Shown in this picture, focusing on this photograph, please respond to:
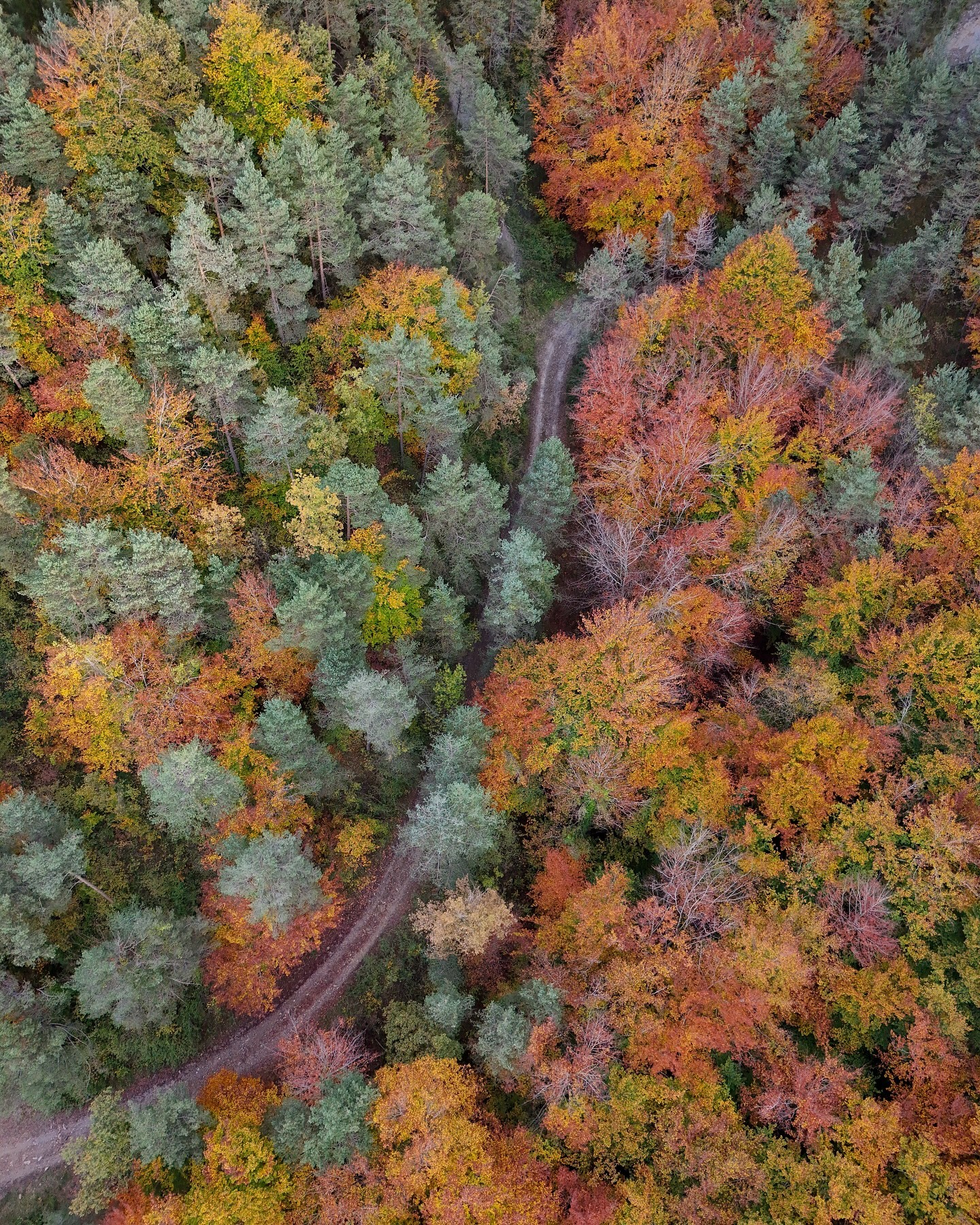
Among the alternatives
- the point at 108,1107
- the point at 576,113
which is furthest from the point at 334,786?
the point at 576,113

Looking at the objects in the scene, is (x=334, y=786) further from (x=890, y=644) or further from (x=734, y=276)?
(x=734, y=276)

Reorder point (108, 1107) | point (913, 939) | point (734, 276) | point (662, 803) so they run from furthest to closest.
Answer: point (734, 276) → point (662, 803) → point (913, 939) → point (108, 1107)

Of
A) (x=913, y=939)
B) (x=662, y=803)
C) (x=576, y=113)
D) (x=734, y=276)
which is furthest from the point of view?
(x=576, y=113)

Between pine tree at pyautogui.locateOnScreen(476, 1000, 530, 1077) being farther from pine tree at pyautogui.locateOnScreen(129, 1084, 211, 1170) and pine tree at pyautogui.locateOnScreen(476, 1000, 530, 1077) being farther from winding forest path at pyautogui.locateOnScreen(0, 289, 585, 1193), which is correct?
pine tree at pyautogui.locateOnScreen(129, 1084, 211, 1170)

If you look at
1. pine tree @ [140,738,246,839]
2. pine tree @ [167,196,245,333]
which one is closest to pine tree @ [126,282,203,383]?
pine tree @ [167,196,245,333]

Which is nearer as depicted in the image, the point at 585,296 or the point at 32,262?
the point at 32,262
